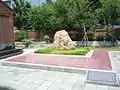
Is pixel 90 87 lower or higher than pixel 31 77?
lower

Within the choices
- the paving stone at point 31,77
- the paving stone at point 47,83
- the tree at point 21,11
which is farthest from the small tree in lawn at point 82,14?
the paving stone at point 47,83

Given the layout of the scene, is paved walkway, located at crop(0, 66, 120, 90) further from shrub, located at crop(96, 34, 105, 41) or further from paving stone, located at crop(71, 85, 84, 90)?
shrub, located at crop(96, 34, 105, 41)

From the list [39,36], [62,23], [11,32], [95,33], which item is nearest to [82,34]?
[95,33]

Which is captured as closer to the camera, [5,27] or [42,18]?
[5,27]

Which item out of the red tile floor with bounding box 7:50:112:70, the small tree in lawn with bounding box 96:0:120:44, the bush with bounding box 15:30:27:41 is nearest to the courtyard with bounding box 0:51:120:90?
the red tile floor with bounding box 7:50:112:70

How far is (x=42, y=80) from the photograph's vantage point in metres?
6.11

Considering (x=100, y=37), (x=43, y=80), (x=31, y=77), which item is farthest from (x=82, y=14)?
(x=43, y=80)

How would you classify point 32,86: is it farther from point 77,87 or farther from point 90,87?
point 90,87

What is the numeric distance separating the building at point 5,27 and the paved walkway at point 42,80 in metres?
4.71

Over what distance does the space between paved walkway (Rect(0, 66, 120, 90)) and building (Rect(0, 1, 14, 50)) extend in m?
4.71

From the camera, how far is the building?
38.5 feet

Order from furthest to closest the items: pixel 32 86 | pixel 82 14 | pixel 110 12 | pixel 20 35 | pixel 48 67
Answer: pixel 20 35, pixel 82 14, pixel 110 12, pixel 48 67, pixel 32 86

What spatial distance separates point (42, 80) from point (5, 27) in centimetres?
722

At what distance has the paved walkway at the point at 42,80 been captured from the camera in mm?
5455
